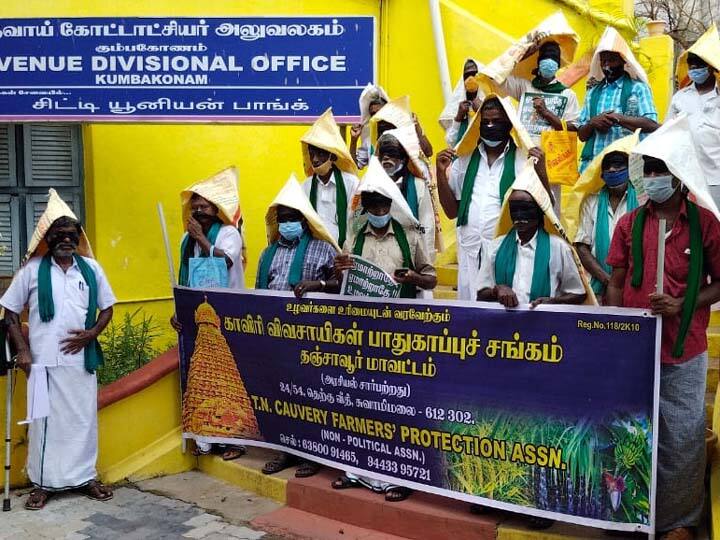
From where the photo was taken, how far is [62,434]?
5734 millimetres

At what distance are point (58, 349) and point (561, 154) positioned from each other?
369 centimetres

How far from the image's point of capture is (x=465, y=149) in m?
5.55

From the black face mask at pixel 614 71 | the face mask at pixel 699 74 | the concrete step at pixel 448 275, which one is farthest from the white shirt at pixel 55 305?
the face mask at pixel 699 74

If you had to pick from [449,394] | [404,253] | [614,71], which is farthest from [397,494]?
[614,71]

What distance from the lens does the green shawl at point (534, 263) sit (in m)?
4.47

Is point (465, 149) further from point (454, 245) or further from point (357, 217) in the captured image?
point (454, 245)

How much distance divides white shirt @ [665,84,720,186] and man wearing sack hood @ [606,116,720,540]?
2.13 meters

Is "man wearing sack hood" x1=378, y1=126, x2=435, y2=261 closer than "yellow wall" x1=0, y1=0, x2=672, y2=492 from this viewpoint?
Yes

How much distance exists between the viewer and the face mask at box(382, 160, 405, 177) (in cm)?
576

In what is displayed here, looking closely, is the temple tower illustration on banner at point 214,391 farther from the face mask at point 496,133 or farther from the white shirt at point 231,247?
the face mask at point 496,133

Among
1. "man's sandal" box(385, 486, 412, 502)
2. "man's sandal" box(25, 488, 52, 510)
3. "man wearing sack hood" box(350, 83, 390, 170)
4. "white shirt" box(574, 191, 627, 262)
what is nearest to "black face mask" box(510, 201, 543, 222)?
"white shirt" box(574, 191, 627, 262)

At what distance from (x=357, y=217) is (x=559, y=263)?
142 cm

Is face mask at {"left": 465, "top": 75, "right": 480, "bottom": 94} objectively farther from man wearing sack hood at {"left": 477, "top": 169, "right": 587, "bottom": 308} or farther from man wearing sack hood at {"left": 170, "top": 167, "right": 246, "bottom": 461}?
man wearing sack hood at {"left": 477, "top": 169, "right": 587, "bottom": 308}

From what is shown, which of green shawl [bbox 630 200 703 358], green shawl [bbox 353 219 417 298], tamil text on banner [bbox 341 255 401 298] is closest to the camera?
green shawl [bbox 630 200 703 358]
